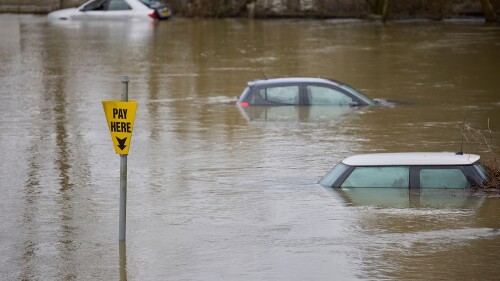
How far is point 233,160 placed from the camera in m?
23.3

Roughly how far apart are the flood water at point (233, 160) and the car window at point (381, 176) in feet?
0.57

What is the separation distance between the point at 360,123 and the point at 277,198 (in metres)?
8.49

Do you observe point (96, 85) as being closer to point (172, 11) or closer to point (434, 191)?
point (434, 191)

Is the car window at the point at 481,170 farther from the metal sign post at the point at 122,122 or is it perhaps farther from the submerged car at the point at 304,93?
the submerged car at the point at 304,93

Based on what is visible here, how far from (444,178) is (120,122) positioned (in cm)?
536

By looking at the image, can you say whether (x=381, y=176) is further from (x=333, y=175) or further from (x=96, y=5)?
(x=96, y=5)

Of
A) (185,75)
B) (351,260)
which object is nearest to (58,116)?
(185,75)

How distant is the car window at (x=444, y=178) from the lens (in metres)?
18.2

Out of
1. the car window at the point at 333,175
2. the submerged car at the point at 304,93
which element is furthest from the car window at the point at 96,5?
the car window at the point at 333,175

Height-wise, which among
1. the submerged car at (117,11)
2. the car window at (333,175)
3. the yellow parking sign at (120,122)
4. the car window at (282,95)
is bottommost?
the submerged car at (117,11)

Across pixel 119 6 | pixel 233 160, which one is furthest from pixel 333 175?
pixel 119 6

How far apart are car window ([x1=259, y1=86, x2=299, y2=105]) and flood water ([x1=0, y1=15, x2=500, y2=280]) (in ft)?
1.31

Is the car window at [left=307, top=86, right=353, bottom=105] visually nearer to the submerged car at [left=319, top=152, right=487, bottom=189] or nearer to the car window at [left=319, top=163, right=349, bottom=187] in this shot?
the car window at [left=319, top=163, right=349, bottom=187]

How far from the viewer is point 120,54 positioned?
43.2 metres
